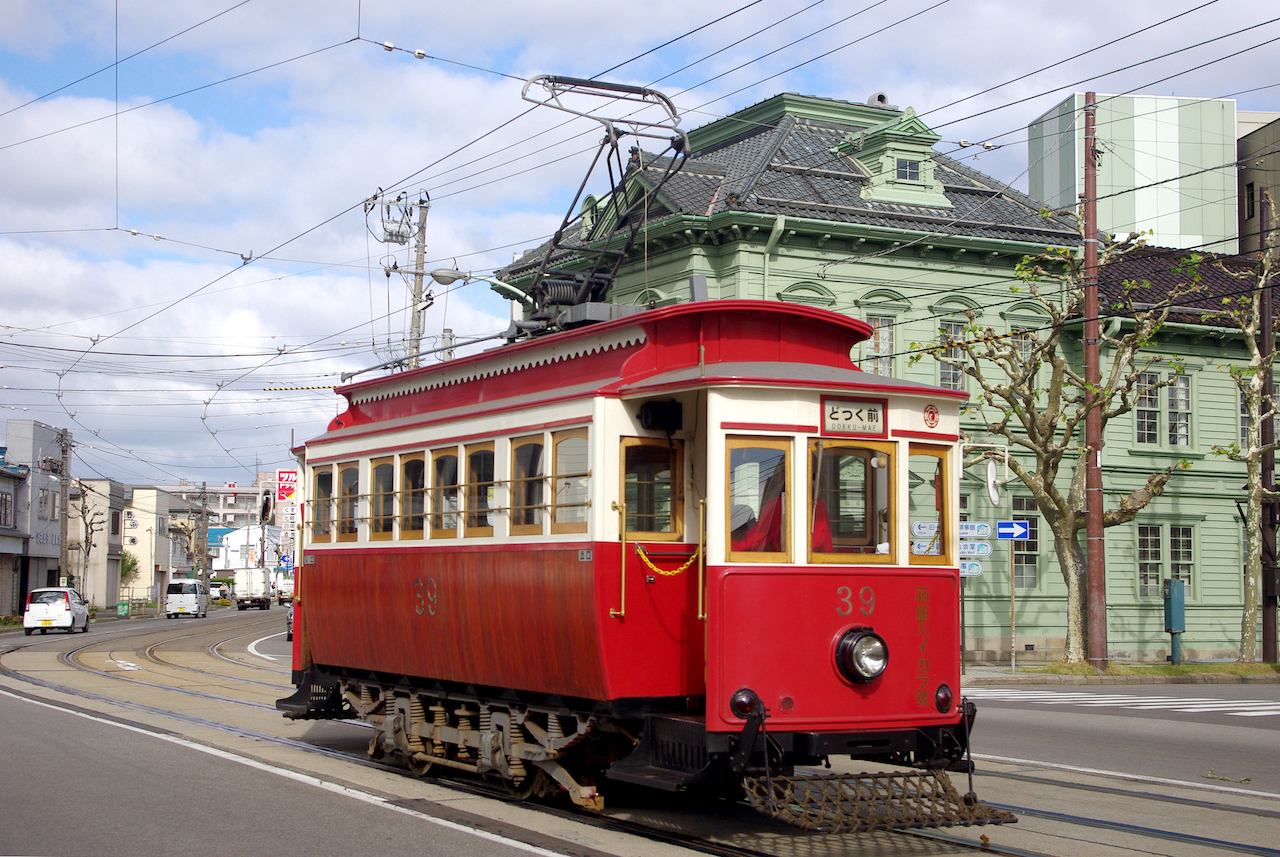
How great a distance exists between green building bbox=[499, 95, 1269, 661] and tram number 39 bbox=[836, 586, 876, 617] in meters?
18.5

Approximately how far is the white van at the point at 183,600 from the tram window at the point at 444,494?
193ft

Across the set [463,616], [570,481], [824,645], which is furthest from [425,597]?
[824,645]

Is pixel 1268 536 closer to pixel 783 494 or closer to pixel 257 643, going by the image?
pixel 783 494

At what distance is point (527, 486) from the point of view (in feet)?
31.3

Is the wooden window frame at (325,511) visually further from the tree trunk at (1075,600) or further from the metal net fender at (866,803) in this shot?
the tree trunk at (1075,600)

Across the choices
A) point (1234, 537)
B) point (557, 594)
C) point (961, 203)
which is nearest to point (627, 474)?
point (557, 594)

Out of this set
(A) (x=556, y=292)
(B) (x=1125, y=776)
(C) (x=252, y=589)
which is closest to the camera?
(B) (x=1125, y=776)

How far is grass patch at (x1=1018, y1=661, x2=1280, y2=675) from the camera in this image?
80.3 ft

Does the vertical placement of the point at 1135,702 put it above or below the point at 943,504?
below

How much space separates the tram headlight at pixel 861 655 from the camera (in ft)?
26.8

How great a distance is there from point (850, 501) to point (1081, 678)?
17.3m

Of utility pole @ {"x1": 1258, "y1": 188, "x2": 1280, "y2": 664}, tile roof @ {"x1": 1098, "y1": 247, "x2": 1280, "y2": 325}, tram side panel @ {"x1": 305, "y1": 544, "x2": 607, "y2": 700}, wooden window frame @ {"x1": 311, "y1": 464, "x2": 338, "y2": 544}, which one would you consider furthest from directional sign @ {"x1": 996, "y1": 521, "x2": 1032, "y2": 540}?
tram side panel @ {"x1": 305, "y1": 544, "x2": 607, "y2": 700}

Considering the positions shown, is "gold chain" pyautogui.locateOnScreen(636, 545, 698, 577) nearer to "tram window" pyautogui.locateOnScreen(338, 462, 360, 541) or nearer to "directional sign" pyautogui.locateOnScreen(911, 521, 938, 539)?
"directional sign" pyautogui.locateOnScreen(911, 521, 938, 539)

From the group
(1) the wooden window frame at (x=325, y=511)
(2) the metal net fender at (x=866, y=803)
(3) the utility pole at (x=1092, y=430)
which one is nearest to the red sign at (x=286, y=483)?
(3) the utility pole at (x=1092, y=430)
